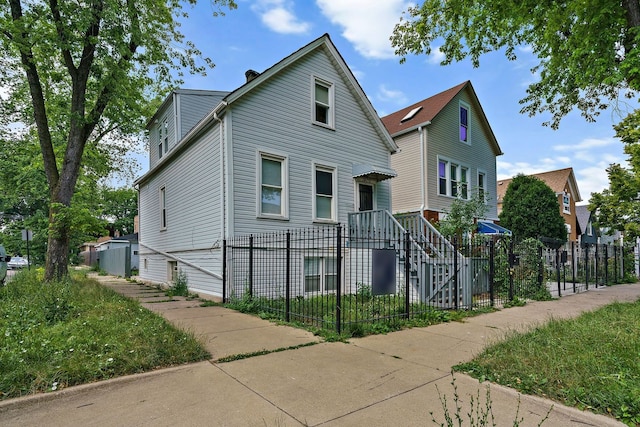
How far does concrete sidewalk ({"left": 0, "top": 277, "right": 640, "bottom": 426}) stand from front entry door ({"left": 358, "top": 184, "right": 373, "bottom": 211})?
7.58m

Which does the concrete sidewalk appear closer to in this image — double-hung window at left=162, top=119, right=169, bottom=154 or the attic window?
double-hung window at left=162, top=119, right=169, bottom=154

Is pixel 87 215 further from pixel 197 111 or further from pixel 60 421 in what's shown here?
pixel 60 421

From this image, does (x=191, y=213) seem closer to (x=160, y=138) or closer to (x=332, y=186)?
(x=332, y=186)

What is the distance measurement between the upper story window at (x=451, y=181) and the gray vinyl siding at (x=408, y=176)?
1.39 m

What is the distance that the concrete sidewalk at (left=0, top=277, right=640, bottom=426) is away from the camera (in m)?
3.03

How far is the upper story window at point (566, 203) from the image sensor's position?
93.7ft

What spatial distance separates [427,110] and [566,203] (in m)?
19.7

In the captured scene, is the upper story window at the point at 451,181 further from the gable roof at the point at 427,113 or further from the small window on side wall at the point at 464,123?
the gable roof at the point at 427,113

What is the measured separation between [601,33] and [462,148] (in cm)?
1022

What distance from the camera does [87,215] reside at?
11117 mm

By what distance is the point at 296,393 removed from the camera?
3.55 metres

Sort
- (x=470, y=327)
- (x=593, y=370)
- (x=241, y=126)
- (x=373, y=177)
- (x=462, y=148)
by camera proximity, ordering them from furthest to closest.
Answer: (x=462, y=148) → (x=373, y=177) → (x=241, y=126) → (x=470, y=327) → (x=593, y=370)

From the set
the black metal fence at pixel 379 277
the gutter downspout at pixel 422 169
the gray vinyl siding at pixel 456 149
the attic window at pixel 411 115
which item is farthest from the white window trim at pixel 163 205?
the attic window at pixel 411 115

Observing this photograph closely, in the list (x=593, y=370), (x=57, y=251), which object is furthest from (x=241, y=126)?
(x=593, y=370)
